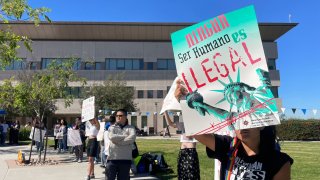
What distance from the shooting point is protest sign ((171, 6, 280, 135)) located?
9.16ft

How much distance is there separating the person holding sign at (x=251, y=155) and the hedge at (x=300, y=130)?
1467 inches

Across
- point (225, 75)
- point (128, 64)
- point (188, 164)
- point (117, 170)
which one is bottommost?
point (117, 170)

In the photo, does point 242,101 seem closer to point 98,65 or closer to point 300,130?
point 300,130

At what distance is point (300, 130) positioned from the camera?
38.7 meters

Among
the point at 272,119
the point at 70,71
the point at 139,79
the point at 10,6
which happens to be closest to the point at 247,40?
the point at 272,119

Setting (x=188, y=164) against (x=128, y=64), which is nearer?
(x=188, y=164)

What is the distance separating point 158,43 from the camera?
60781mm

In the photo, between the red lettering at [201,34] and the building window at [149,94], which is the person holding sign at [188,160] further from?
the building window at [149,94]

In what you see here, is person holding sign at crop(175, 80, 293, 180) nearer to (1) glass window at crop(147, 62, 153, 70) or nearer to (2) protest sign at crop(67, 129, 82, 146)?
(2) protest sign at crop(67, 129, 82, 146)

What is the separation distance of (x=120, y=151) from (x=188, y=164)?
4.45 ft

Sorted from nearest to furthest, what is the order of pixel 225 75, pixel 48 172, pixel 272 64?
pixel 225 75, pixel 48 172, pixel 272 64

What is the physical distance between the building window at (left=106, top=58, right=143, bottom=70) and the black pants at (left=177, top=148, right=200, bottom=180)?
5382 centimetres

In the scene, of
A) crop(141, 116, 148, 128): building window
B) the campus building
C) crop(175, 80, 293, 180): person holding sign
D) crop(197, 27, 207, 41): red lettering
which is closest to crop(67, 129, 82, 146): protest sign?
crop(175, 80, 293, 180): person holding sign

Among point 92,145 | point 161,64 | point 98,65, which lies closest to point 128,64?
point 98,65
